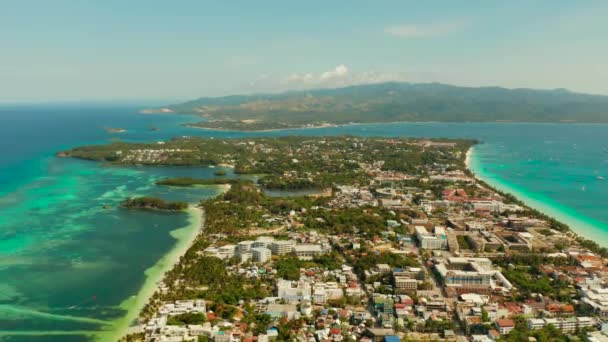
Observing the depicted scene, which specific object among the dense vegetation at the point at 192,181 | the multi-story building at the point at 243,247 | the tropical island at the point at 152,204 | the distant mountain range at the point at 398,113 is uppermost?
the distant mountain range at the point at 398,113

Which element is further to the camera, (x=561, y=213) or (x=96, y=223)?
(x=561, y=213)

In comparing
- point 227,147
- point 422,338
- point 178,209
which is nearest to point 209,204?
point 178,209

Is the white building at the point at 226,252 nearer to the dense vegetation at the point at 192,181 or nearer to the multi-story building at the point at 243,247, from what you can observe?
the multi-story building at the point at 243,247

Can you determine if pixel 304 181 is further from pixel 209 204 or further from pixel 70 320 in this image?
pixel 70 320

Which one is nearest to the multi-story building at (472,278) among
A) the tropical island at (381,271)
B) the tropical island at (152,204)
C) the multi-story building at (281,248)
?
the tropical island at (381,271)

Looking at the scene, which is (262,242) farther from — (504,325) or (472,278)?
(504,325)

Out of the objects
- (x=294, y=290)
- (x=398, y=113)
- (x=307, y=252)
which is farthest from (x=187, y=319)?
(x=398, y=113)
